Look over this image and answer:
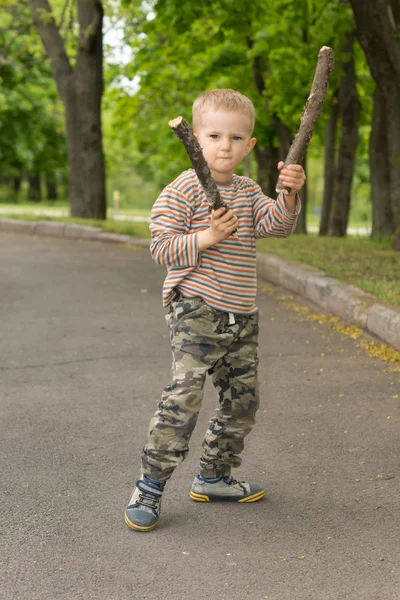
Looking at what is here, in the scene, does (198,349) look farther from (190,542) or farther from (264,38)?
(264,38)

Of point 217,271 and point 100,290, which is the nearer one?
point 217,271

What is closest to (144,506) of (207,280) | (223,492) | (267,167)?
(223,492)

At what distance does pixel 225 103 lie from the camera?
3.37 metres

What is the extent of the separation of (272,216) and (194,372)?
0.67 m

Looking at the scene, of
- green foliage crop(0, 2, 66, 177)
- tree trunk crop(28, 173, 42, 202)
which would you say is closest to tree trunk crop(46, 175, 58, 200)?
tree trunk crop(28, 173, 42, 202)

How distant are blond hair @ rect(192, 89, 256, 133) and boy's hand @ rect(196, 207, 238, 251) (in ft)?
1.41

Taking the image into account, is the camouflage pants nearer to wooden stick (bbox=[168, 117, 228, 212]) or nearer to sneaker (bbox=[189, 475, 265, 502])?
sneaker (bbox=[189, 475, 265, 502])

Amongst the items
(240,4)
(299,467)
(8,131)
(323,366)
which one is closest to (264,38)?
(240,4)

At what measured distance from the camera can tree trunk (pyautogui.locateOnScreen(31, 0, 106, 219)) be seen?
17422 millimetres

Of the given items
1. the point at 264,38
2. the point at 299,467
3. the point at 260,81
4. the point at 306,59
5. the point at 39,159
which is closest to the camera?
the point at 299,467

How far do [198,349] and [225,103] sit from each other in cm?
94

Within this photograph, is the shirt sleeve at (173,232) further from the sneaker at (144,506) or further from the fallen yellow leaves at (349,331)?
the fallen yellow leaves at (349,331)

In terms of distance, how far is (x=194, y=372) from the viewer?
11.4 feet

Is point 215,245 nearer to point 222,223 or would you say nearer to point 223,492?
point 222,223
